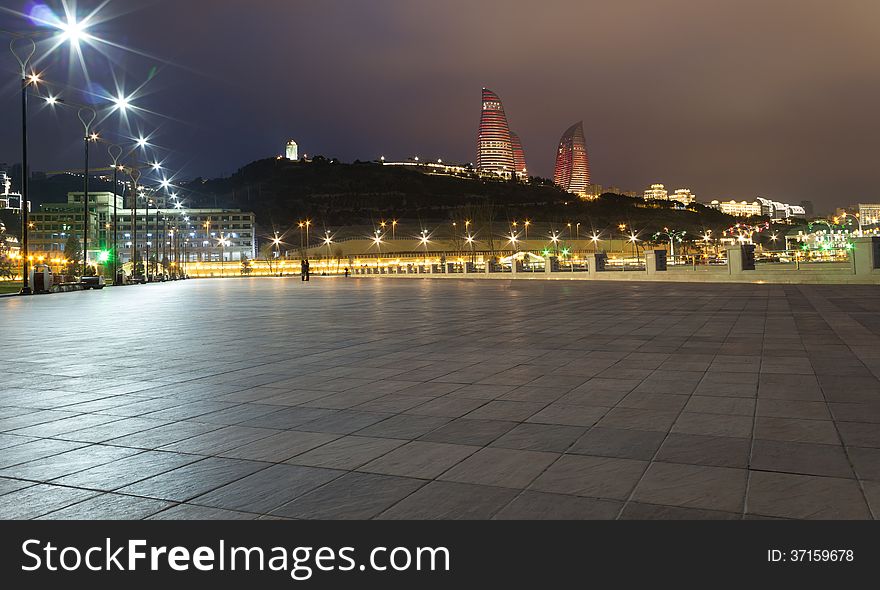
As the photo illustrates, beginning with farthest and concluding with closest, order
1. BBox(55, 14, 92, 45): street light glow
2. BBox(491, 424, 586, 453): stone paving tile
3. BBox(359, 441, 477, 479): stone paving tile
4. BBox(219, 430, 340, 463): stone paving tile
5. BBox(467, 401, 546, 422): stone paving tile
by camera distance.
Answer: BBox(55, 14, 92, 45): street light glow
BBox(467, 401, 546, 422): stone paving tile
BBox(491, 424, 586, 453): stone paving tile
BBox(219, 430, 340, 463): stone paving tile
BBox(359, 441, 477, 479): stone paving tile

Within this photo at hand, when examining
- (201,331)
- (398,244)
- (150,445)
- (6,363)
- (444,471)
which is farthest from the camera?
(398,244)

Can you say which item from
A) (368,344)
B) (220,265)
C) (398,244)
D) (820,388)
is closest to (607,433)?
(820,388)

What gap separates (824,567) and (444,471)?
6.84 ft

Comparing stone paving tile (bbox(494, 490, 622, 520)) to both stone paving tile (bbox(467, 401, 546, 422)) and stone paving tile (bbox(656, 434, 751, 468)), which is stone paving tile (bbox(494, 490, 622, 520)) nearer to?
stone paving tile (bbox(656, 434, 751, 468))

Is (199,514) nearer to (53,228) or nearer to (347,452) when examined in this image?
(347,452)

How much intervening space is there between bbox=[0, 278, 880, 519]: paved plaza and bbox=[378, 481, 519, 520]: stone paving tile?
2cm

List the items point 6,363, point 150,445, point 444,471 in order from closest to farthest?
point 444,471, point 150,445, point 6,363

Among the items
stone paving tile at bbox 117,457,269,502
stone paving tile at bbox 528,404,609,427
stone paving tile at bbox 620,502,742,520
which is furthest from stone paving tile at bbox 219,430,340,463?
stone paving tile at bbox 620,502,742,520

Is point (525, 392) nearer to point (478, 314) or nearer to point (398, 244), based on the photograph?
point (478, 314)

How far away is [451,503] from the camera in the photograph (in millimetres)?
3670

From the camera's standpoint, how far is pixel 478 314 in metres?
17.2

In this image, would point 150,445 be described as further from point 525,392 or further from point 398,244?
point 398,244

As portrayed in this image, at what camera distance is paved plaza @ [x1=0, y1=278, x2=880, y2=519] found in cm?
373

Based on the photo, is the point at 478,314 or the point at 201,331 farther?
the point at 478,314
